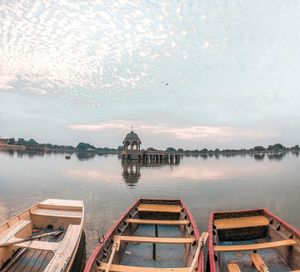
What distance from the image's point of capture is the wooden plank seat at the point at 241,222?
8.29 metres

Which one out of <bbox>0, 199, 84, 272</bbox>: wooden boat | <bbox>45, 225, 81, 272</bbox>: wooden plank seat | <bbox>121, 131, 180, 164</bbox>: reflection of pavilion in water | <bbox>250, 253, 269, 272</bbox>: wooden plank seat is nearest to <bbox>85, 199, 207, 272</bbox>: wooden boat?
<bbox>45, 225, 81, 272</bbox>: wooden plank seat

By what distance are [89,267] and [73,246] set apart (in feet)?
7.85

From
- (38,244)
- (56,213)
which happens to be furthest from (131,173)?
(38,244)

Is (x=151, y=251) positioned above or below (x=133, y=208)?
below

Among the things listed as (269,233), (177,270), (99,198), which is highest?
(177,270)

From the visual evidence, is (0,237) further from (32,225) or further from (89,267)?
(89,267)

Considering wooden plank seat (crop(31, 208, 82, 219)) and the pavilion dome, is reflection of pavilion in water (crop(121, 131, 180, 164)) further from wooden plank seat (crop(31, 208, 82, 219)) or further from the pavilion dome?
wooden plank seat (crop(31, 208, 82, 219))

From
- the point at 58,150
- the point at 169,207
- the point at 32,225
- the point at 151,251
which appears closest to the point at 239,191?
the point at 169,207

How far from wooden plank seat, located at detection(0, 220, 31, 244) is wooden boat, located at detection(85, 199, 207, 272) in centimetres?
341

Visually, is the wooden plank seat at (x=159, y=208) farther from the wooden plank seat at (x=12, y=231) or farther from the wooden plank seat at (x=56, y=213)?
the wooden plank seat at (x=12, y=231)

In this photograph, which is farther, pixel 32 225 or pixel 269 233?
pixel 32 225

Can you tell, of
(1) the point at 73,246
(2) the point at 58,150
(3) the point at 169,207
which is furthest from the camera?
(2) the point at 58,150

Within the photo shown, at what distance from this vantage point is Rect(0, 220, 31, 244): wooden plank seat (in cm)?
692

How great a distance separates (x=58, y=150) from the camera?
18062 cm
